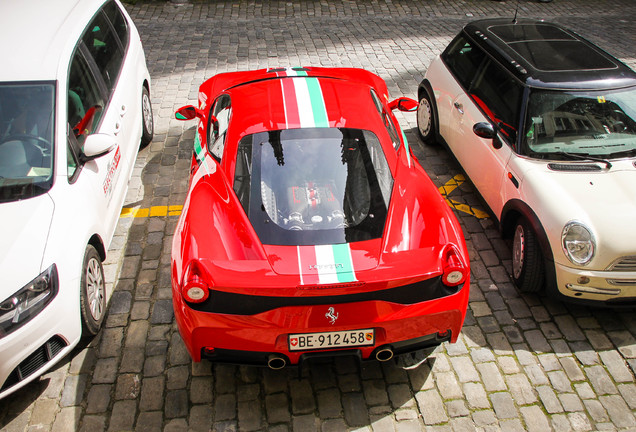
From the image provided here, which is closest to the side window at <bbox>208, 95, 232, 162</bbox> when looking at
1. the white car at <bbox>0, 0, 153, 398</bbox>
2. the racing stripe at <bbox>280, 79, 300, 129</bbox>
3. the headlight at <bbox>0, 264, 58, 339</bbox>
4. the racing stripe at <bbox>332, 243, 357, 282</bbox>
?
the racing stripe at <bbox>280, 79, 300, 129</bbox>

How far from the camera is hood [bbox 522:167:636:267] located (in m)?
4.30

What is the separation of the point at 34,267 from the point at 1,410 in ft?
3.37

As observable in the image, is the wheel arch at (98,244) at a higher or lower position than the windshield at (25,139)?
lower

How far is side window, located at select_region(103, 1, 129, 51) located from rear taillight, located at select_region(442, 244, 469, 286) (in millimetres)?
4501

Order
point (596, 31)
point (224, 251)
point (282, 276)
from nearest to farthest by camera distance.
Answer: point (282, 276) → point (224, 251) → point (596, 31)

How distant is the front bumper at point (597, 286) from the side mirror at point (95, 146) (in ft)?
12.0

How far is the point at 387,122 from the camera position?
4.81 m

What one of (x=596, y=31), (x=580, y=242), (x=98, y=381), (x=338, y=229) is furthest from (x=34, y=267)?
(x=596, y=31)

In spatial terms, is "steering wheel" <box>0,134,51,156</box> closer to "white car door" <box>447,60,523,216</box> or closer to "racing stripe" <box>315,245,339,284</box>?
"racing stripe" <box>315,245,339,284</box>

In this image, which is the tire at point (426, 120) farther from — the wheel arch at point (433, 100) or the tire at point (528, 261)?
Result: the tire at point (528, 261)

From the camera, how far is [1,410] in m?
3.78

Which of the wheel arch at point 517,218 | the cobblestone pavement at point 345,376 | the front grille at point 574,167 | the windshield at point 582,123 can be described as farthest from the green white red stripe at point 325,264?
the windshield at point 582,123

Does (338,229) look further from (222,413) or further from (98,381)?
(98,381)

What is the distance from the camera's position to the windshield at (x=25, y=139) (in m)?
4.04
